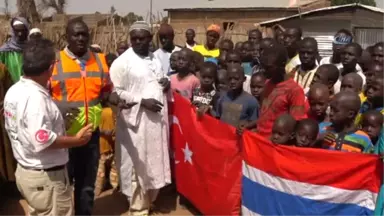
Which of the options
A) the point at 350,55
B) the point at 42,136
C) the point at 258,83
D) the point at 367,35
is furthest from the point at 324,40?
the point at 42,136

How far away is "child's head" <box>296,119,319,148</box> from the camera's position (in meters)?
4.02

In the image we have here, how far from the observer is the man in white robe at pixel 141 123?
17.9 feet

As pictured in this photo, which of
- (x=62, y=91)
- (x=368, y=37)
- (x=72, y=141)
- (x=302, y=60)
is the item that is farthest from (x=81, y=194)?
(x=368, y=37)

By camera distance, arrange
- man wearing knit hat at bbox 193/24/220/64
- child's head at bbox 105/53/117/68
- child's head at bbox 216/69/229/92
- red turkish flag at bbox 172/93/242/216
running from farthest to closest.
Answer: man wearing knit hat at bbox 193/24/220/64 < child's head at bbox 105/53/117/68 < child's head at bbox 216/69/229/92 < red turkish flag at bbox 172/93/242/216

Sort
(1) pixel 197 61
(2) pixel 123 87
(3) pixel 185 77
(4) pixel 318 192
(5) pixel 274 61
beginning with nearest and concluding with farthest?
1. (4) pixel 318 192
2. (5) pixel 274 61
3. (2) pixel 123 87
4. (3) pixel 185 77
5. (1) pixel 197 61

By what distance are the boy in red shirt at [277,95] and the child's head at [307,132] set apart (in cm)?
26

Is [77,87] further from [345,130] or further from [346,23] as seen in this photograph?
[346,23]

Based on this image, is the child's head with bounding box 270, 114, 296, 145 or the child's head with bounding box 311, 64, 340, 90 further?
the child's head with bounding box 311, 64, 340, 90

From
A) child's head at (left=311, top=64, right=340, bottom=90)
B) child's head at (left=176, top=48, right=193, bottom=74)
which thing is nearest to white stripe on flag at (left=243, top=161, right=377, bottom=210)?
child's head at (left=311, top=64, right=340, bottom=90)

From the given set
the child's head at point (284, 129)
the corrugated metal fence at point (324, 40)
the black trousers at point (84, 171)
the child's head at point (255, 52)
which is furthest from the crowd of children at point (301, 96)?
the corrugated metal fence at point (324, 40)

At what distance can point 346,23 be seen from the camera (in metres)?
15.2

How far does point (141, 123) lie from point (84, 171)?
0.81 metres

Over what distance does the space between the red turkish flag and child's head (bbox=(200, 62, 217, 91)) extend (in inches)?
10.9

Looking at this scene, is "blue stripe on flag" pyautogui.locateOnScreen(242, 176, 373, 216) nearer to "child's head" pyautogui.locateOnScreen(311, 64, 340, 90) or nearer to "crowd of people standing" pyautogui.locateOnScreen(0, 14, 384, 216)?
"crowd of people standing" pyautogui.locateOnScreen(0, 14, 384, 216)
